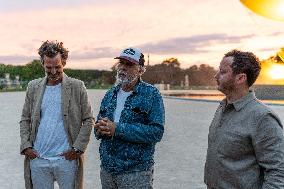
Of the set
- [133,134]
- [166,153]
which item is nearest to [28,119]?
[133,134]

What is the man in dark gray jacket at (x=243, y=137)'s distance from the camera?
2.34 metres

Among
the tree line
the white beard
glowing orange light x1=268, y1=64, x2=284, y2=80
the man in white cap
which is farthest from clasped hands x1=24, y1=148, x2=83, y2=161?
the tree line

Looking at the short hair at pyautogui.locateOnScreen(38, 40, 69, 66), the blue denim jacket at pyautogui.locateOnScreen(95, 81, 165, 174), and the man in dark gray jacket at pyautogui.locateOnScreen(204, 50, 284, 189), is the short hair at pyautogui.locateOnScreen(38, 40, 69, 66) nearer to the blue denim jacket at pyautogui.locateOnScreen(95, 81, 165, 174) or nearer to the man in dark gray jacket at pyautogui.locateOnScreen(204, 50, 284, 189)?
the blue denim jacket at pyautogui.locateOnScreen(95, 81, 165, 174)

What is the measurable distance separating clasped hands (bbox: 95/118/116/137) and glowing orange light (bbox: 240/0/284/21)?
1674cm

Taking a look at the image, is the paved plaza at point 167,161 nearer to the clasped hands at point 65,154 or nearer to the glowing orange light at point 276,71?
the clasped hands at point 65,154

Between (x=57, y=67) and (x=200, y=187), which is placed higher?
(x=57, y=67)

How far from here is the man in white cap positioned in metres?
3.12

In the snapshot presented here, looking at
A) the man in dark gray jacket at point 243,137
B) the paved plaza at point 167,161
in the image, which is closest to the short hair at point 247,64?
the man in dark gray jacket at point 243,137

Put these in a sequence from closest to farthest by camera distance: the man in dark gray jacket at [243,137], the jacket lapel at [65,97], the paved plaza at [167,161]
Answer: the man in dark gray jacket at [243,137]
the jacket lapel at [65,97]
the paved plaza at [167,161]

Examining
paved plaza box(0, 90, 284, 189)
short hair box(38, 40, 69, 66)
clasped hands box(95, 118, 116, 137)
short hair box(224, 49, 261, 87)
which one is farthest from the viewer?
paved plaza box(0, 90, 284, 189)

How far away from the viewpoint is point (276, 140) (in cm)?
233

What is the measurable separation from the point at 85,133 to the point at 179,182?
122 inches

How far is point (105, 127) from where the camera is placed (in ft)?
9.91

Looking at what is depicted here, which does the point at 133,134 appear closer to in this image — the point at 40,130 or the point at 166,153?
the point at 40,130
